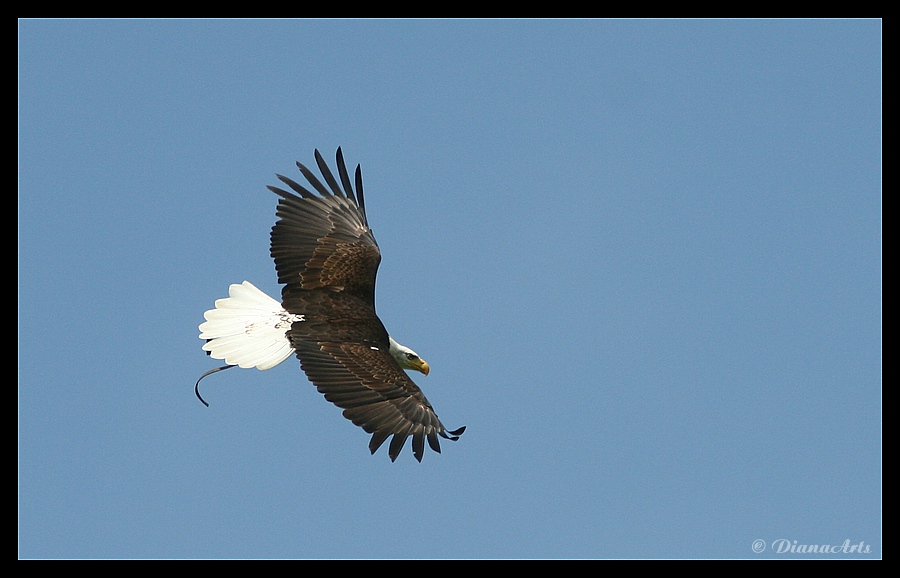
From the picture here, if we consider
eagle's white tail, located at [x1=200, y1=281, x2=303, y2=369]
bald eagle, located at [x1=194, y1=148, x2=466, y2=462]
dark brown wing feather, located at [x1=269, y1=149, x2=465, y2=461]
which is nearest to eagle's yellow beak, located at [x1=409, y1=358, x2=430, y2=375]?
bald eagle, located at [x1=194, y1=148, x2=466, y2=462]

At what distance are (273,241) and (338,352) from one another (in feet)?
4.54

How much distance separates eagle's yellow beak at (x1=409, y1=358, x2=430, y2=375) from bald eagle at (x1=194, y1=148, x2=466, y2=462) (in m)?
0.01

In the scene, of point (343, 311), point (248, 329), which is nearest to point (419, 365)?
point (343, 311)

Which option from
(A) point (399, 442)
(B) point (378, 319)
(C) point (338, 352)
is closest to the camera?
(A) point (399, 442)

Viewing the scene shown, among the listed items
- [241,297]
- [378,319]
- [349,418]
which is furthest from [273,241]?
[349,418]

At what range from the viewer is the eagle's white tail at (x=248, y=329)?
330 inches

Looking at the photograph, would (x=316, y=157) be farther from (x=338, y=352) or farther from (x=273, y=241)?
(x=338, y=352)

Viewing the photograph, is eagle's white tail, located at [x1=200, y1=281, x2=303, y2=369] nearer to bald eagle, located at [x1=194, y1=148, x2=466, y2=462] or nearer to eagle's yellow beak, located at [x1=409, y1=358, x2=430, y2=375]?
bald eagle, located at [x1=194, y1=148, x2=466, y2=462]

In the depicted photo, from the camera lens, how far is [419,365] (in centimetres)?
908

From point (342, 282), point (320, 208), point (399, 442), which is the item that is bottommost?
point (399, 442)

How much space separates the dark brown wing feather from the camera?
7.59 metres

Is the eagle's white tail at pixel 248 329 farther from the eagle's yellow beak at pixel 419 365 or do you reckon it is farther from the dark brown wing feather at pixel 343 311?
the eagle's yellow beak at pixel 419 365

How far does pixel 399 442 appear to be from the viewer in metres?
7.37

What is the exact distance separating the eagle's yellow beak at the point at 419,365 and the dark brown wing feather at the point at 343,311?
47 cm
